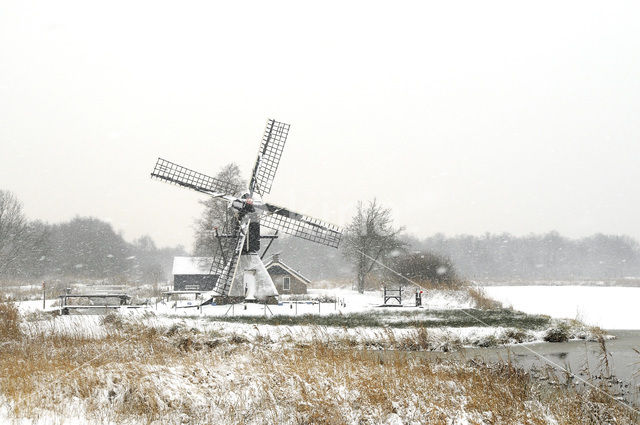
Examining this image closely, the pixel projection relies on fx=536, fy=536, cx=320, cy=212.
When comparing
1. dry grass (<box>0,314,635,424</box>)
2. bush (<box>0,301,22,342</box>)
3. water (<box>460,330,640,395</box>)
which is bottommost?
water (<box>460,330,640,395</box>)

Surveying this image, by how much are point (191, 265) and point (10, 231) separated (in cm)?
2237

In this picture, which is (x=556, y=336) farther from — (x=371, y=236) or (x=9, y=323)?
(x=371, y=236)

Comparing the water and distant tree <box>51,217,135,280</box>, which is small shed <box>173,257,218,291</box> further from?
distant tree <box>51,217,135,280</box>

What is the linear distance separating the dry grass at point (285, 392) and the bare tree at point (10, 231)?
46.4m

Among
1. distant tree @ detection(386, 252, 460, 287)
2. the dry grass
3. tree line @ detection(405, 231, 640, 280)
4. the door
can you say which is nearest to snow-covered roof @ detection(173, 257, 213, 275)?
distant tree @ detection(386, 252, 460, 287)

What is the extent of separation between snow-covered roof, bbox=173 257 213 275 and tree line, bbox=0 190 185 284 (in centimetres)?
584

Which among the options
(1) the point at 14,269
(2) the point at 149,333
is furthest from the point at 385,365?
(1) the point at 14,269

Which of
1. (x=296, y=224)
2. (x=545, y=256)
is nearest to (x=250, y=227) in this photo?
(x=296, y=224)

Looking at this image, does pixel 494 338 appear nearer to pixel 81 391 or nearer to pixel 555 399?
pixel 555 399

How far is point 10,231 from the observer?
54688 millimetres

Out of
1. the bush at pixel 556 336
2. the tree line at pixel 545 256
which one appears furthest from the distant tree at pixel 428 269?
the tree line at pixel 545 256

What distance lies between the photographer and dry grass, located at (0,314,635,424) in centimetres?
858

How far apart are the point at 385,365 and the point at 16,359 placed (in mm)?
8168

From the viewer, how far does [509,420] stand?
8.23 m
